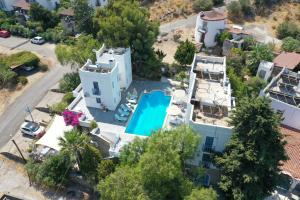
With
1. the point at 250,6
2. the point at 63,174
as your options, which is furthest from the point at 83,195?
the point at 250,6

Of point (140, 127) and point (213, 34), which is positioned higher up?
point (213, 34)

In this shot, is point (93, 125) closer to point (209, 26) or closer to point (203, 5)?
point (209, 26)

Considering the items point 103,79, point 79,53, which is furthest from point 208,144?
point 79,53

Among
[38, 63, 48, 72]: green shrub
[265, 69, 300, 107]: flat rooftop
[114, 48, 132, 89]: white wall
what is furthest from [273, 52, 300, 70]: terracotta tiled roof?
[38, 63, 48, 72]: green shrub

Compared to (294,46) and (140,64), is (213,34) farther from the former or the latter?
(140,64)

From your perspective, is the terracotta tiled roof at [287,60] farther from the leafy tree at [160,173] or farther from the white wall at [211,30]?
the leafy tree at [160,173]

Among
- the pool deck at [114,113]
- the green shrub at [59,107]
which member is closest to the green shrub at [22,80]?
the green shrub at [59,107]

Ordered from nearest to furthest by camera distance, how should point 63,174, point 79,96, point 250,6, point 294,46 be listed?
1. point 63,174
2. point 79,96
3. point 294,46
4. point 250,6

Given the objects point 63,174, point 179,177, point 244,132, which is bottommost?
point 63,174

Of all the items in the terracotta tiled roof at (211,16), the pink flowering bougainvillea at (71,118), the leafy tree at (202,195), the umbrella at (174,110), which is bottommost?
the umbrella at (174,110)
